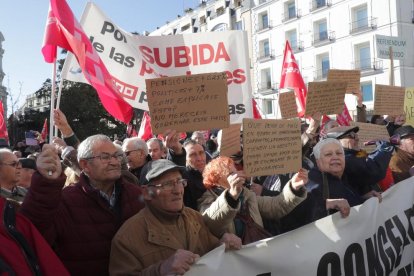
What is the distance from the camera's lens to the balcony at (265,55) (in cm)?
3979

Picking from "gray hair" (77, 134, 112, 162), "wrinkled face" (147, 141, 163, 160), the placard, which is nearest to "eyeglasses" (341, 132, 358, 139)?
"wrinkled face" (147, 141, 163, 160)

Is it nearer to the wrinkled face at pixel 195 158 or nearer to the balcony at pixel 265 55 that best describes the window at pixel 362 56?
the balcony at pixel 265 55

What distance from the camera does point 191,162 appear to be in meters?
4.03

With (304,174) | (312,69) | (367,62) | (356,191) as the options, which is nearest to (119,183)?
(304,174)

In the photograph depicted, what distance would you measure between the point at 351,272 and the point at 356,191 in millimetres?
966

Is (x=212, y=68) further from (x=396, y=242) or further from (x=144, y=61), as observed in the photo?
(x=396, y=242)

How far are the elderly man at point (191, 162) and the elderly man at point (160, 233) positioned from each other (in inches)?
38.7

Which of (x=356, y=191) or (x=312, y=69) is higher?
(x=312, y=69)

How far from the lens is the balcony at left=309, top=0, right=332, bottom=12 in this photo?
115 ft

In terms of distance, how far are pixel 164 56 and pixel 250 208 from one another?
110 inches

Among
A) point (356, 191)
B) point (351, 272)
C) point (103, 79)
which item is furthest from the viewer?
point (103, 79)

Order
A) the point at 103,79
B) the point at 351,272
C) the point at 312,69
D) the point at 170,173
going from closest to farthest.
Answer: the point at 170,173, the point at 351,272, the point at 103,79, the point at 312,69

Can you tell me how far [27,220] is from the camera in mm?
2266

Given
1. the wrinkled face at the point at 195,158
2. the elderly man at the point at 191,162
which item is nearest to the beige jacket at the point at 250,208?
the elderly man at the point at 191,162
